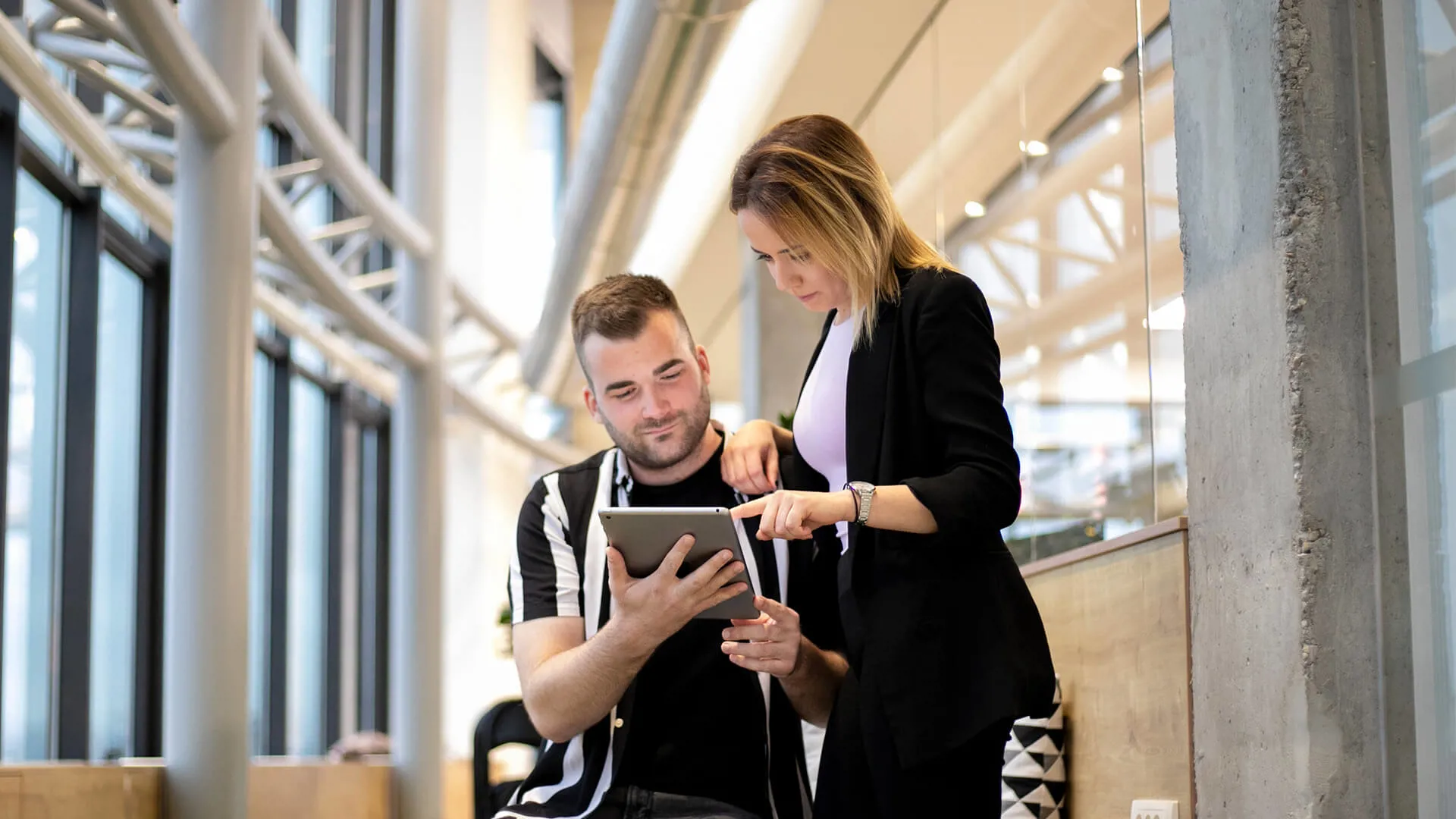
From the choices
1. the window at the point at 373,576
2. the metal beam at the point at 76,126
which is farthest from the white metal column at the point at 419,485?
the window at the point at 373,576

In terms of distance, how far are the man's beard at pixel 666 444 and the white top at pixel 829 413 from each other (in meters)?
0.44

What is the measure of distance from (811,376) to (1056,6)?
2016 mm

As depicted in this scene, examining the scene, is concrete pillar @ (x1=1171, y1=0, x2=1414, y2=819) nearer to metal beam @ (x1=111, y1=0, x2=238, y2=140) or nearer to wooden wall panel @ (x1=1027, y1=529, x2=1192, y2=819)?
wooden wall panel @ (x1=1027, y1=529, x2=1192, y2=819)

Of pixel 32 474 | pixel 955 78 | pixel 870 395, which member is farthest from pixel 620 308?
pixel 32 474

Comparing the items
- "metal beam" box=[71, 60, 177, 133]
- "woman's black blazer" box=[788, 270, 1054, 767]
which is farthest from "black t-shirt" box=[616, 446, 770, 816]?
"metal beam" box=[71, 60, 177, 133]

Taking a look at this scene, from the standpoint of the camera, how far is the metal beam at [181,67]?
4.32 meters

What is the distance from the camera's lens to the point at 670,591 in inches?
88.1

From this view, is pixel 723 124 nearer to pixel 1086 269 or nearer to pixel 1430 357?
pixel 1086 269

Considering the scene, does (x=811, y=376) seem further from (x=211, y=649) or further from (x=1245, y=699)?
(x=211, y=649)

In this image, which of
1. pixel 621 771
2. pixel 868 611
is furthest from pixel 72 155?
pixel 868 611

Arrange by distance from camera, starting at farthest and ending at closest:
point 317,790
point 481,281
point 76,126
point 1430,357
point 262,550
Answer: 1. point 481,281
2. point 262,550
3. point 317,790
4. point 76,126
5. point 1430,357

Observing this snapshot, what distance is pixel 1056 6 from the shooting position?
3.88 meters

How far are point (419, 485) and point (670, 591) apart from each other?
6841 millimetres

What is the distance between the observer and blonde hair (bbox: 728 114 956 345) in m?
2.12
